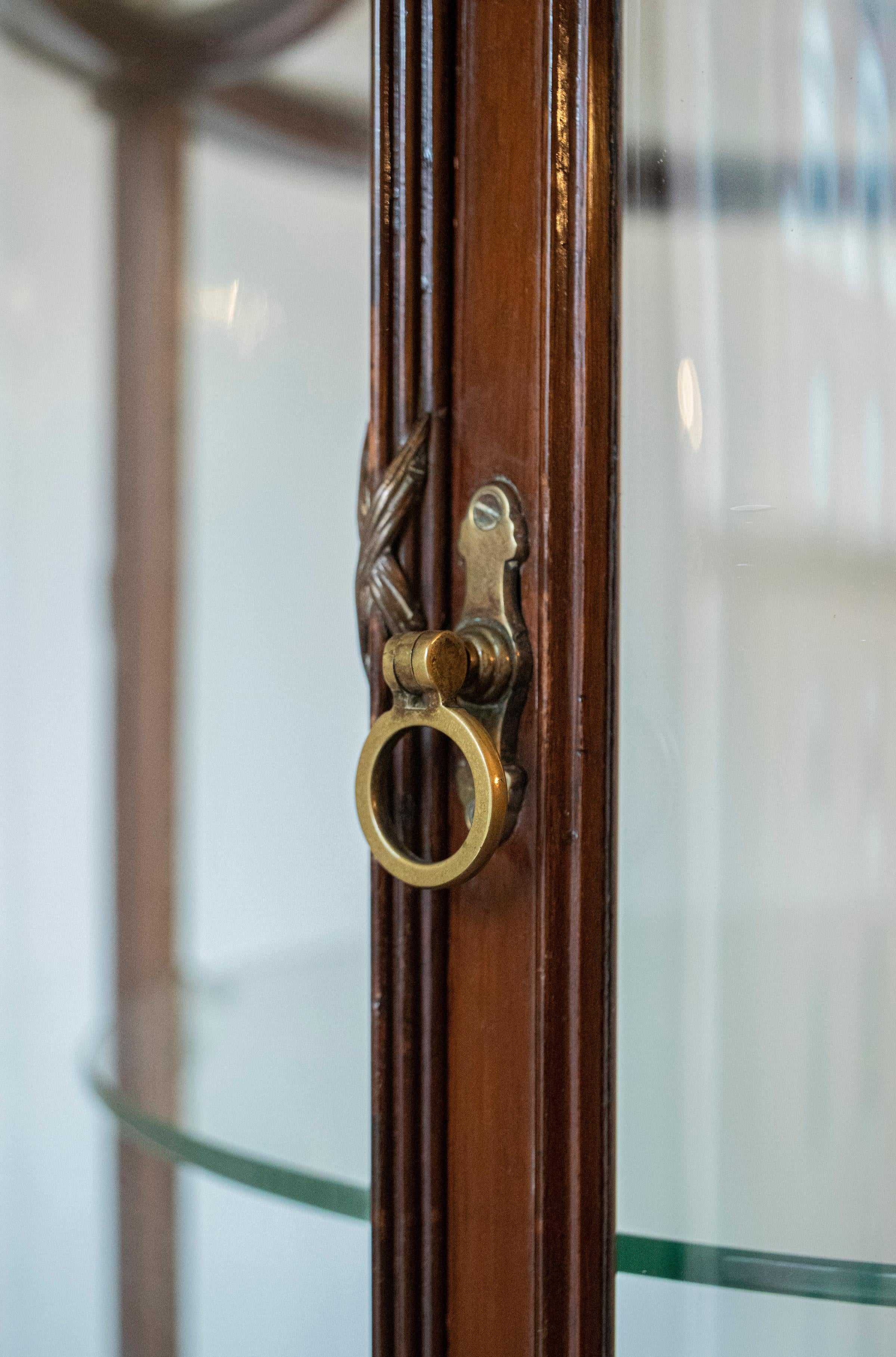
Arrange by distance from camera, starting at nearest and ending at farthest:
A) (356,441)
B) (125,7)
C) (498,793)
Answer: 1. (498,793)
2. (356,441)
3. (125,7)

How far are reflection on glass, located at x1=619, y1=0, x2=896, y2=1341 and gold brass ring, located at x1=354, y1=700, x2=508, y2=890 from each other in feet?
0.16

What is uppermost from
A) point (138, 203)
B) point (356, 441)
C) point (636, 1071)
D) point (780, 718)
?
point (138, 203)

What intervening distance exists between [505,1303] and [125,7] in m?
0.59

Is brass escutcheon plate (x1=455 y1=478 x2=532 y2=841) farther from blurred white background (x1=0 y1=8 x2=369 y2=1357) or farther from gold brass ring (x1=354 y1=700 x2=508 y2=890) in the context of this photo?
blurred white background (x1=0 y1=8 x2=369 y2=1357)

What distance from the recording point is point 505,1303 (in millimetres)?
295

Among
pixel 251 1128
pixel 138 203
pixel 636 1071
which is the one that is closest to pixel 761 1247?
pixel 636 1071

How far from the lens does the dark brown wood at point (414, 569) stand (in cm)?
30

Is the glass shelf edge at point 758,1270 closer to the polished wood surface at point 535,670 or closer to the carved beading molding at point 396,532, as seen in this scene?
the polished wood surface at point 535,670

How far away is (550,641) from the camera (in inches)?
11.2

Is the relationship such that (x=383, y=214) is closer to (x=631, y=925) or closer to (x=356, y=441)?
(x=356, y=441)

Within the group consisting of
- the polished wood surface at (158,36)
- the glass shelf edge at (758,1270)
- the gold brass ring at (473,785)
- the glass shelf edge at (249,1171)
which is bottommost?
the glass shelf edge at (249,1171)

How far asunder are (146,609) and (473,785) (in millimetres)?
334

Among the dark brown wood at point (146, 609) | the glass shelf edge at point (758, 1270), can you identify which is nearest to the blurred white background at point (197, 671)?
the dark brown wood at point (146, 609)

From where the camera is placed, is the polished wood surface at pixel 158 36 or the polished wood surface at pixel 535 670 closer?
the polished wood surface at pixel 535 670
